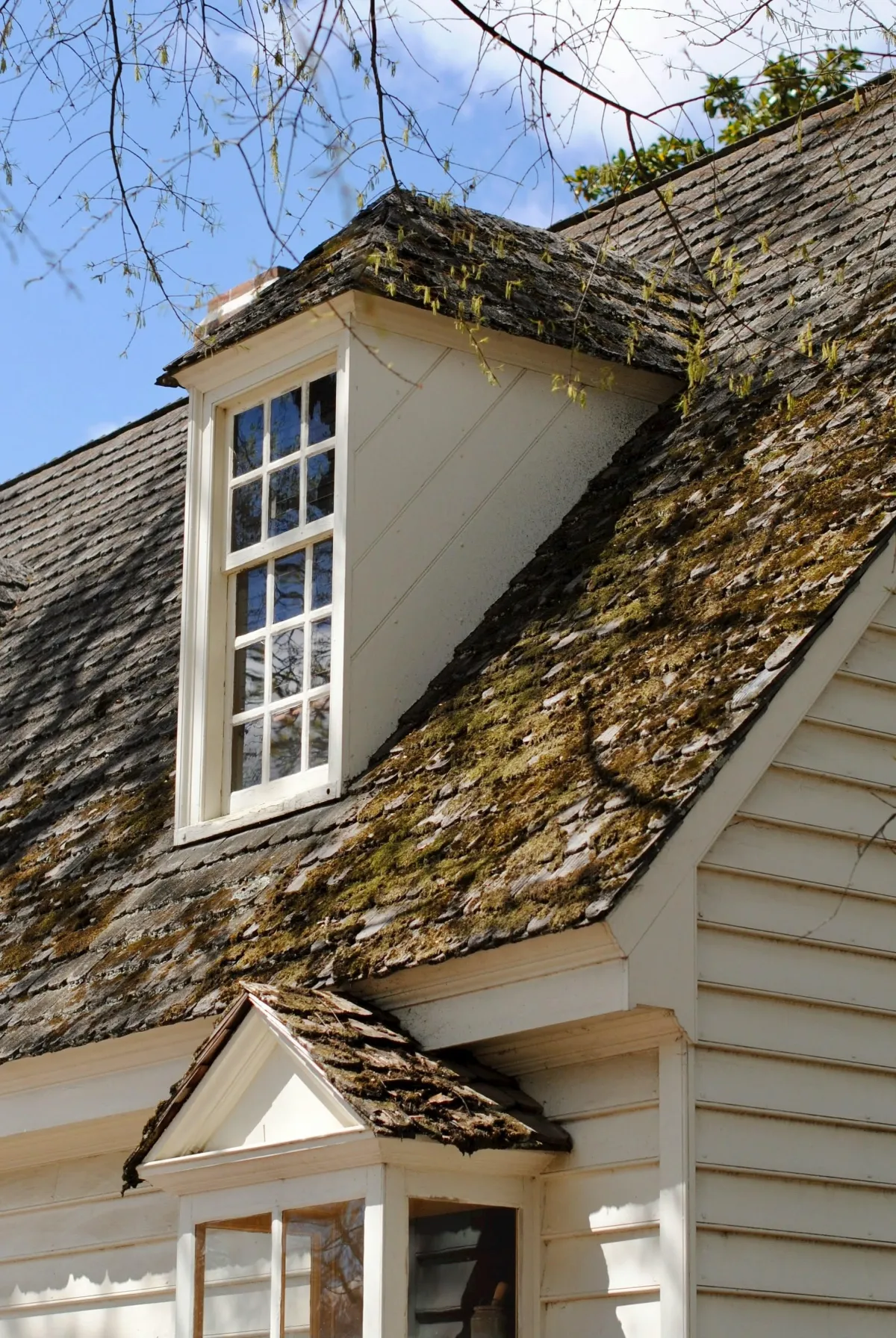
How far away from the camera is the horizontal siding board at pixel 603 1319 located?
5.35 meters

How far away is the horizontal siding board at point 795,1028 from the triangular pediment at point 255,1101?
3.85 ft

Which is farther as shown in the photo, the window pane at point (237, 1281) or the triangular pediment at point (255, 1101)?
the window pane at point (237, 1281)

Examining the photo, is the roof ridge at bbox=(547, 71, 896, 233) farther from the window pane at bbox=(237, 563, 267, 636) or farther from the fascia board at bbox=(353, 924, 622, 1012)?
the fascia board at bbox=(353, 924, 622, 1012)

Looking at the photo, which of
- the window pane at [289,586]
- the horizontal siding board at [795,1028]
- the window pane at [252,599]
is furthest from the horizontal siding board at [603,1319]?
the window pane at [252,599]

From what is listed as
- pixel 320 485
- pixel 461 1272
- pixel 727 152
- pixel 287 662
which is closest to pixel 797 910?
pixel 461 1272

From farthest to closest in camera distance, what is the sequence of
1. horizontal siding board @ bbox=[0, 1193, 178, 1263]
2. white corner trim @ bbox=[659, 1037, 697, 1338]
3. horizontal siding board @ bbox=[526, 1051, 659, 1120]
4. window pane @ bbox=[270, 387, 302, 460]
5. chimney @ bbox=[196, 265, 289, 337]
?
chimney @ bbox=[196, 265, 289, 337]
window pane @ bbox=[270, 387, 302, 460]
horizontal siding board @ bbox=[0, 1193, 178, 1263]
horizontal siding board @ bbox=[526, 1051, 659, 1120]
white corner trim @ bbox=[659, 1037, 697, 1338]

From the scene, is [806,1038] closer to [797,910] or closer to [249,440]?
[797,910]

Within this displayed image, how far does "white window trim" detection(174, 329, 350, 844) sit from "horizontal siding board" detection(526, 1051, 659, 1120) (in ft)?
5.94

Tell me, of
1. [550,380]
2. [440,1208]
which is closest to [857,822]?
[440,1208]

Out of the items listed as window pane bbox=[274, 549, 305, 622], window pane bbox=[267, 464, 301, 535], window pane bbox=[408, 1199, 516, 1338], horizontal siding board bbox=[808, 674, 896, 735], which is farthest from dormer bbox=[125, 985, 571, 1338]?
window pane bbox=[267, 464, 301, 535]

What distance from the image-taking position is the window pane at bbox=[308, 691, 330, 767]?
759 centimetres

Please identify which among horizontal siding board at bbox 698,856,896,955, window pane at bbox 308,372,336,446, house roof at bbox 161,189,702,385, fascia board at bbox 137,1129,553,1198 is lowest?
fascia board at bbox 137,1129,553,1198

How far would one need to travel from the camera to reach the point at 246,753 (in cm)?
800

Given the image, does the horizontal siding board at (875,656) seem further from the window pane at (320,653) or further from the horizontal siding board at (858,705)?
the window pane at (320,653)
